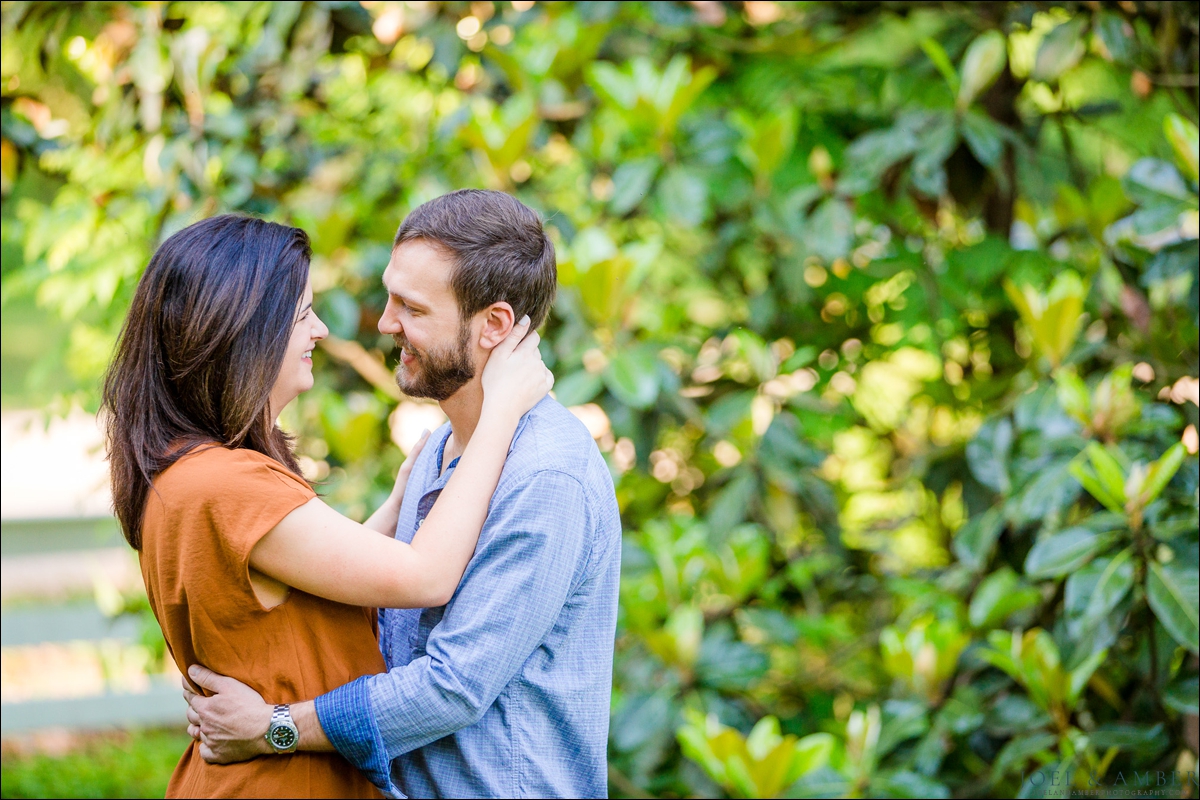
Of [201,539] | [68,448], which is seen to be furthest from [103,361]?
[68,448]

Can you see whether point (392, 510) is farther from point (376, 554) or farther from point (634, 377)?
point (634, 377)

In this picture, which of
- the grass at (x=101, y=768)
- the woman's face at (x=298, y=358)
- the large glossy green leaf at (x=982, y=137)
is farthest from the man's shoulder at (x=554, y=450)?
the grass at (x=101, y=768)

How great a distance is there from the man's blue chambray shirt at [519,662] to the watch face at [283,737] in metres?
0.06

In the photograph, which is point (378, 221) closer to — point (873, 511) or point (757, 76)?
point (757, 76)

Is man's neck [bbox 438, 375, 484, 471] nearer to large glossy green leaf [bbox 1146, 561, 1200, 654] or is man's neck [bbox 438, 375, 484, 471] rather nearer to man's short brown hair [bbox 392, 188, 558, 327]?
man's short brown hair [bbox 392, 188, 558, 327]

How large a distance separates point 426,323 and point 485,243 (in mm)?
159

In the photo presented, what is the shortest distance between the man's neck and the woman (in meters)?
0.06

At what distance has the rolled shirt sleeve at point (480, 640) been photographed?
4.45ft

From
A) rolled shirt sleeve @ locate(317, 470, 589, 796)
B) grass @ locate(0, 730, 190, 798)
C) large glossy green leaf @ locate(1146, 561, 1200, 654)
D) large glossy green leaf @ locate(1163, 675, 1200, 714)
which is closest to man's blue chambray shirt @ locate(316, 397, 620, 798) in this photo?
rolled shirt sleeve @ locate(317, 470, 589, 796)

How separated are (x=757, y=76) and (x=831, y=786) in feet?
7.71

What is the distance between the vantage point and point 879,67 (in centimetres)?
332

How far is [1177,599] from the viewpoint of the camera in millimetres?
2062

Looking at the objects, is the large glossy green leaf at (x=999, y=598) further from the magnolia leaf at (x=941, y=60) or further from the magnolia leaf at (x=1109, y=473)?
the magnolia leaf at (x=941, y=60)

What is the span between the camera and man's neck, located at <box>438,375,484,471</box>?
158 cm
